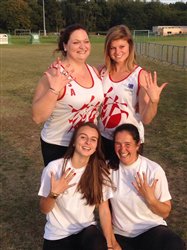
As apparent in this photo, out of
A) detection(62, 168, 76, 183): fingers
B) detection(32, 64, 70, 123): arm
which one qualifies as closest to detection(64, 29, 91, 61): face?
detection(32, 64, 70, 123): arm

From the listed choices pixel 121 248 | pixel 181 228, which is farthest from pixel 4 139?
pixel 121 248

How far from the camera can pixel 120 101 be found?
3.17 meters

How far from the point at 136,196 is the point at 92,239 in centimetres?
46

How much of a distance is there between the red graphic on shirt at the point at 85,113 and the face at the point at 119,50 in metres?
0.41

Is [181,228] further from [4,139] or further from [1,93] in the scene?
[1,93]

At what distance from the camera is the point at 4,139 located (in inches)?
290

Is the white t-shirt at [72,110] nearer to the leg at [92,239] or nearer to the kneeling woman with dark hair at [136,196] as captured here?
the kneeling woman with dark hair at [136,196]

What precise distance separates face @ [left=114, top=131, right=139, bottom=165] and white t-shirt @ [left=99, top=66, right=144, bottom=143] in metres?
0.29

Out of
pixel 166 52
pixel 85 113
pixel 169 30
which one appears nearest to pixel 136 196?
pixel 85 113

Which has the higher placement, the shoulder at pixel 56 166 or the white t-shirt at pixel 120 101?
the white t-shirt at pixel 120 101

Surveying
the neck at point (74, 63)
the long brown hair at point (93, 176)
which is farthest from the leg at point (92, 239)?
the neck at point (74, 63)

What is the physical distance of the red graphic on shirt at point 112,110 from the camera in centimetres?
317

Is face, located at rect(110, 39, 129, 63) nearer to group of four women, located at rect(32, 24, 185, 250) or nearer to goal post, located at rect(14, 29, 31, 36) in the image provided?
group of four women, located at rect(32, 24, 185, 250)

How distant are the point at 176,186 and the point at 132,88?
2353 millimetres
